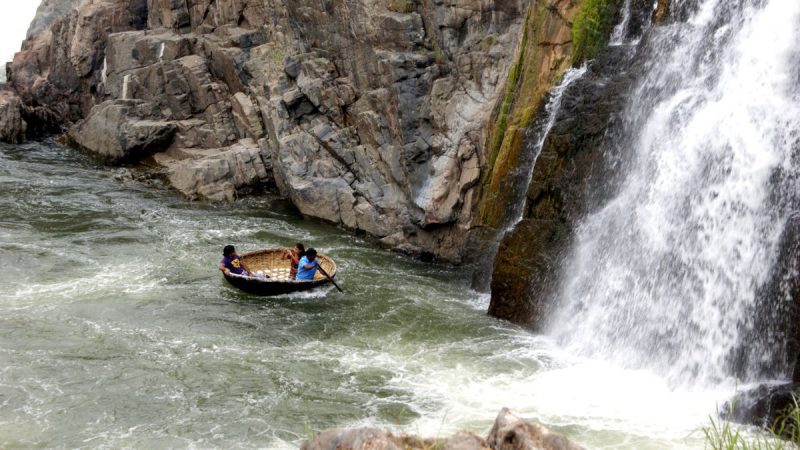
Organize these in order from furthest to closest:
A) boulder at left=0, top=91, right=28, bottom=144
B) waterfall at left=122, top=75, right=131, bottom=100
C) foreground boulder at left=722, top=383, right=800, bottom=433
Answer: boulder at left=0, top=91, right=28, bottom=144 < waterfall at left=122, top=75, right=131, bottom=100 < foreground boulder at left=722, top=383, right=800, bottom=433

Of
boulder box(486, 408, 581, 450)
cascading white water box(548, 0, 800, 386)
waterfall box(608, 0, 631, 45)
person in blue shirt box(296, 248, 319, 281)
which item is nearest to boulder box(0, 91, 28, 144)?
person in blue shirt box(296, 248, 319, 281)

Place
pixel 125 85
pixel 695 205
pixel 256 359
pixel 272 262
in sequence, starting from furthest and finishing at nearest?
pixel 125 85
pixel 272 262
pixel 695 205
pixel 256 359

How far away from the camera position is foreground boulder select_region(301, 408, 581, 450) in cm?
552

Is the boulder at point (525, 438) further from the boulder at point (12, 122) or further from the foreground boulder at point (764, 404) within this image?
the boulder at point (12, 122)

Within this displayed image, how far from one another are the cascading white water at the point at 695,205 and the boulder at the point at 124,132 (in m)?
14.7

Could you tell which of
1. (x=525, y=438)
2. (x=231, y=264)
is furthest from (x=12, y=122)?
(x=525, y=438)

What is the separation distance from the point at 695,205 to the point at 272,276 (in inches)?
318

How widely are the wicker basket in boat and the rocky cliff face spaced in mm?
2954

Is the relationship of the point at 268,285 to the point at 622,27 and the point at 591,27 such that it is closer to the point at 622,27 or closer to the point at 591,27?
the point at 591,27

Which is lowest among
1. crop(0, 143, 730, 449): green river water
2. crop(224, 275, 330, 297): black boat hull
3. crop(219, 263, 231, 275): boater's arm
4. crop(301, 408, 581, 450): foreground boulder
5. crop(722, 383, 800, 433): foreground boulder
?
crop(0, 143, 730, 449): green river water

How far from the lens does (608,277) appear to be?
45.2 ft

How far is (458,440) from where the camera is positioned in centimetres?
571

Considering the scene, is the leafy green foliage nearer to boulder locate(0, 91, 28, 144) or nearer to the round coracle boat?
the round coracle boat

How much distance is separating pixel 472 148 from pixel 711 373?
8157mm
